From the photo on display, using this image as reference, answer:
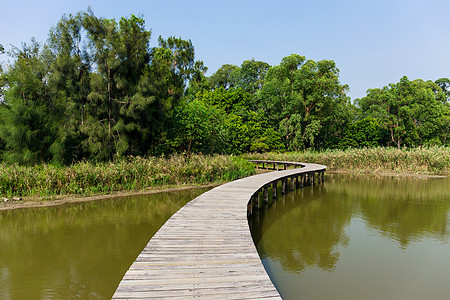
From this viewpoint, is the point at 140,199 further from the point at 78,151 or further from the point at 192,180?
the point at 78,151

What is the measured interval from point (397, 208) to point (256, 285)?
364 inches

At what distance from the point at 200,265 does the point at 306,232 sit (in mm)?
4604

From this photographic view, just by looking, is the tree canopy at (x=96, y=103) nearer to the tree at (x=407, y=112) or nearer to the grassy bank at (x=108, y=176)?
the grassy bank at (x=108, y=176)

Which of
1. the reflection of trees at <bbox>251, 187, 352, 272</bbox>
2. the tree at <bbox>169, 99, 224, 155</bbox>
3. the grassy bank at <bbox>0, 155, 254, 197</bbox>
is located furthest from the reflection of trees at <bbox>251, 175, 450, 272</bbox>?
the tree at <bbox>169, 99, 224, 155</bbox>

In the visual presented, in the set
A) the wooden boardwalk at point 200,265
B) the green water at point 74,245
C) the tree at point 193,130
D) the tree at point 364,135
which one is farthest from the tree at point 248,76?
the wooden boardwalk at point 200,265

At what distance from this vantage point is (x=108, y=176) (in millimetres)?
11906

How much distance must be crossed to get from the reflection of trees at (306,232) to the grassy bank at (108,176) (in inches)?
201

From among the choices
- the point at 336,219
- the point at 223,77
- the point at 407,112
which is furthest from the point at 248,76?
the point at 336,219

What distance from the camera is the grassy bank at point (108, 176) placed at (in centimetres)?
1058

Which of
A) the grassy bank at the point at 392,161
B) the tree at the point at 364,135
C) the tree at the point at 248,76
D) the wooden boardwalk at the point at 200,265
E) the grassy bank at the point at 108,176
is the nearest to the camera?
the wooden boardwalk at the point at 200,265

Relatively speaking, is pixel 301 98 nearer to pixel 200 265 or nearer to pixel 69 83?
pixel 69 83

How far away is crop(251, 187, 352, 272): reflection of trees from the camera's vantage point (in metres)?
5.68

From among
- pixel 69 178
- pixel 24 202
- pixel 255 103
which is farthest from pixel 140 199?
pixel 255 103

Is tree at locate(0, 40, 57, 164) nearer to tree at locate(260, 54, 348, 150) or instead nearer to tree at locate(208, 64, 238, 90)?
tree at locate(260, 54, 348, 150)
